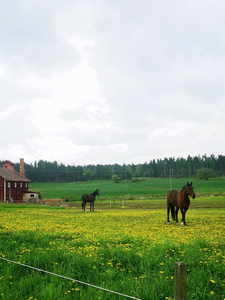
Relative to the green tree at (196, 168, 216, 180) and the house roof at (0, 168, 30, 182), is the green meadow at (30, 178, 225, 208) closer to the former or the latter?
the house roof at (0, 168, 30, 182)

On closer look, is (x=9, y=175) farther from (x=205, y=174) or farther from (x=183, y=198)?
(x=205, y=174)

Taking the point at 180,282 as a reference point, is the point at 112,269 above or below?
below

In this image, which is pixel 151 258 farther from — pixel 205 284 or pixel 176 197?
pixel 176 197

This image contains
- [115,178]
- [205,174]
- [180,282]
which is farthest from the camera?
[115,178]

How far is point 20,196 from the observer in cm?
7388

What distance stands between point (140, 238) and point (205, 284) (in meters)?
5.46

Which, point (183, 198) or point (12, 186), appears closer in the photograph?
point (183, 198)

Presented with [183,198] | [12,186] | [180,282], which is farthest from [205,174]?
[180,282]

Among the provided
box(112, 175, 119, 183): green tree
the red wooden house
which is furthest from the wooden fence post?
box(112, 175, 119, 183): green tree

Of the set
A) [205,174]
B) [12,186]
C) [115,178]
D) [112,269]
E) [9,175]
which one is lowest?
[115,178]

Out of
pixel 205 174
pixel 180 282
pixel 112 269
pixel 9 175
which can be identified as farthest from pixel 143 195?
pixel 205 174

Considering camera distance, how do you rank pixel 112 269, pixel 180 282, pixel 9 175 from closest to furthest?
1. pixel 180 282
2. pixel 112 269
3. pixel 9 175

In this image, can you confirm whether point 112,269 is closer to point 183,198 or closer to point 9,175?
point 183,198

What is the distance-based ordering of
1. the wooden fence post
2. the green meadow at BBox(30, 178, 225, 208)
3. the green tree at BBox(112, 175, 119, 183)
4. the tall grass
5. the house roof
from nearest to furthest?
the wooden fence post < the tall grass < the green meadow at BBox(30, 178, 225, 208) < the house roof < the green tree at BBox(112, 175, 119, 183)
